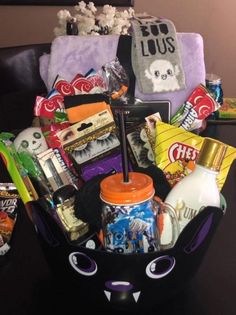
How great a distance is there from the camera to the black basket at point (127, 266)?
406 mm

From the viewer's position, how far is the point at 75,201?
485 millimetres

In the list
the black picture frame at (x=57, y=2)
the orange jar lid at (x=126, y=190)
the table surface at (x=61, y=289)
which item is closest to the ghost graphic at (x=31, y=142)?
the table surface at (x=61, y=289)

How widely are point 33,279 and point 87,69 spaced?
55cm

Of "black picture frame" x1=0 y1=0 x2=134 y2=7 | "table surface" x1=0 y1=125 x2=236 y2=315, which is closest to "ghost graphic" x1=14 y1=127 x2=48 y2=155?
"table surface" x1=0 y1=125 x2=236 y2=315

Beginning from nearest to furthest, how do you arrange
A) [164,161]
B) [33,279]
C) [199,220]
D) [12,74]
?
[199,220]
[33,279]
[164,161]
[12,74]

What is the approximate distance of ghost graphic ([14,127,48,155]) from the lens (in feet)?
2.15

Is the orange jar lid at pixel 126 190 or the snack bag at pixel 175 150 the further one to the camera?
the snack bag at pixel 175 150

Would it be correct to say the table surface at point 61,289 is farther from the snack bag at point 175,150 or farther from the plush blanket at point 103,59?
the plush blanket at point 103,59

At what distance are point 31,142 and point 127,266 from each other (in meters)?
0.33

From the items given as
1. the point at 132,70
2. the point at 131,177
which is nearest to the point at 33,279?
the point at 131,177

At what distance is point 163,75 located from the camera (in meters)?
0.90

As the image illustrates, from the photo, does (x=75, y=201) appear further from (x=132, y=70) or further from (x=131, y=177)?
(x=132, y=70)

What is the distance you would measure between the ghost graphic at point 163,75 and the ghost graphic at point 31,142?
327 millimetres

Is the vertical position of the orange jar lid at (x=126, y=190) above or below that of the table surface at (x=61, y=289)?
above
